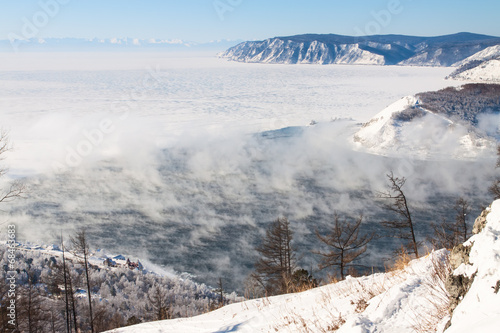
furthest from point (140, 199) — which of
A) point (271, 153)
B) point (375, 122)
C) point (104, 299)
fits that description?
point (375, 122)

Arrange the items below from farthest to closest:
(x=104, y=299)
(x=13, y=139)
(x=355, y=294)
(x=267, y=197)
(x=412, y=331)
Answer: (x=13, y=139)
(x=267, y=197)
(x=104, y=299)
(x=355, y=294)
(x=412, y=331)

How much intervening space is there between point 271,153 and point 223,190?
1924 cm

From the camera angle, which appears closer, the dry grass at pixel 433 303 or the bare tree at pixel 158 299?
the dry grass at pixel 433 303

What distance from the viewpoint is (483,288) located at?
3.07 metres

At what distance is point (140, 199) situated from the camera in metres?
44.2

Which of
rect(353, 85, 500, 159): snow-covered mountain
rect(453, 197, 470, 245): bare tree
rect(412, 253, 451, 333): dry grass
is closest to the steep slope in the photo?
rect(353, 85, 500, 159): snow-covered mountain

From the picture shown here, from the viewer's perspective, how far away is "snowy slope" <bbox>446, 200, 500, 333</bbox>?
279cm

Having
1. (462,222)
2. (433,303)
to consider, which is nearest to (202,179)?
(462,222)

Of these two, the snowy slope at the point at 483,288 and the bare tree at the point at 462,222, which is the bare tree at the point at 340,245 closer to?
the bare tree at the point at 462,222

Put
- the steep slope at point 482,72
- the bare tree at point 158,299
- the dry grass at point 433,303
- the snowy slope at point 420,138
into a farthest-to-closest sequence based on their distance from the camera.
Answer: the steep slope at point 482,72, the snowy slope at point 420,138, the bare tree at point 158,299, the dry grass at point 433,303

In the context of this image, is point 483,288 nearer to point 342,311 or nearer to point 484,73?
point 342,311

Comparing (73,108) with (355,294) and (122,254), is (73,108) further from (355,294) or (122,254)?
(355,294)

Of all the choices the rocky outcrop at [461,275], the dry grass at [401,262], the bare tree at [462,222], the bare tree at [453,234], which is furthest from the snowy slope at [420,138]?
the rocky outcrop at [461,275]

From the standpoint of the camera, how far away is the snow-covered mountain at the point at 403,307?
3.07 meters
